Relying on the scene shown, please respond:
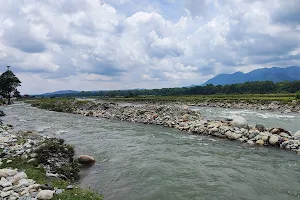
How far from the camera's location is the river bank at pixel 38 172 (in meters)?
8.74

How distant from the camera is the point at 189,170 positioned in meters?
13.8

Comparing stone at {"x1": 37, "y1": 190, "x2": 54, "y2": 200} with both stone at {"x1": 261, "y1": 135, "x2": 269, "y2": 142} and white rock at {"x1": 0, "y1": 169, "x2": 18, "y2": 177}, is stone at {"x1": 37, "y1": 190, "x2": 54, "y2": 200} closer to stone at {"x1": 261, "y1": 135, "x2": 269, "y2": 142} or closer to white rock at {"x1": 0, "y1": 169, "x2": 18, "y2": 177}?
white rock at {"x1": 0, "y1": 169, "x2": 18, "y2": 177}

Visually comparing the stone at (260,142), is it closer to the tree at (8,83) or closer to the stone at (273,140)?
the stone at (273,140)

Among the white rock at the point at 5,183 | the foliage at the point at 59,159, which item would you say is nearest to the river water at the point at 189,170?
the foliage at the point at 59,159

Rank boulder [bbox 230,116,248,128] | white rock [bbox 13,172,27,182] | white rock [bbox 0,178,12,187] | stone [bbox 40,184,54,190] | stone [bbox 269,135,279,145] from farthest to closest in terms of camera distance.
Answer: boulder [bbox 230,116,248,128] → stone [bbox 269,135,279,145] → white rock [bbox 13,172,27,182] → stone [bbox 40,184,54,190] → white rock [bbox 0,178,12,187]

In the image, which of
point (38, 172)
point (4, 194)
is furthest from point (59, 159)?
point (4, 194)

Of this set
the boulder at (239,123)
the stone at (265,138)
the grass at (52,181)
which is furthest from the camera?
the boulder at (239,123)

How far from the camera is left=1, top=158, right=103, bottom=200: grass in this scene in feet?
29.1

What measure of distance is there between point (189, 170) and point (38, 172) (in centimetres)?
815

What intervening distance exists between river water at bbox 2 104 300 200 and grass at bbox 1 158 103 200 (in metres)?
1.12

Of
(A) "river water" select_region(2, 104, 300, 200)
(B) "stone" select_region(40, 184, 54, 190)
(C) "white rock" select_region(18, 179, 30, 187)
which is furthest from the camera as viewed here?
(A) "river water" select_region(2, 104, 300, 200)

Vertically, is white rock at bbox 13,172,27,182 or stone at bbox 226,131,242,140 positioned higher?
white rock at bbox 13,172,27,182

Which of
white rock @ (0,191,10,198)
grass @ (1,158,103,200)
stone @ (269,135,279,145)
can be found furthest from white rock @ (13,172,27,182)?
stone @ (269,135,279,145)

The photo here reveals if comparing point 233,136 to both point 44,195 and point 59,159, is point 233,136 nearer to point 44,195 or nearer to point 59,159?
point 59,159
